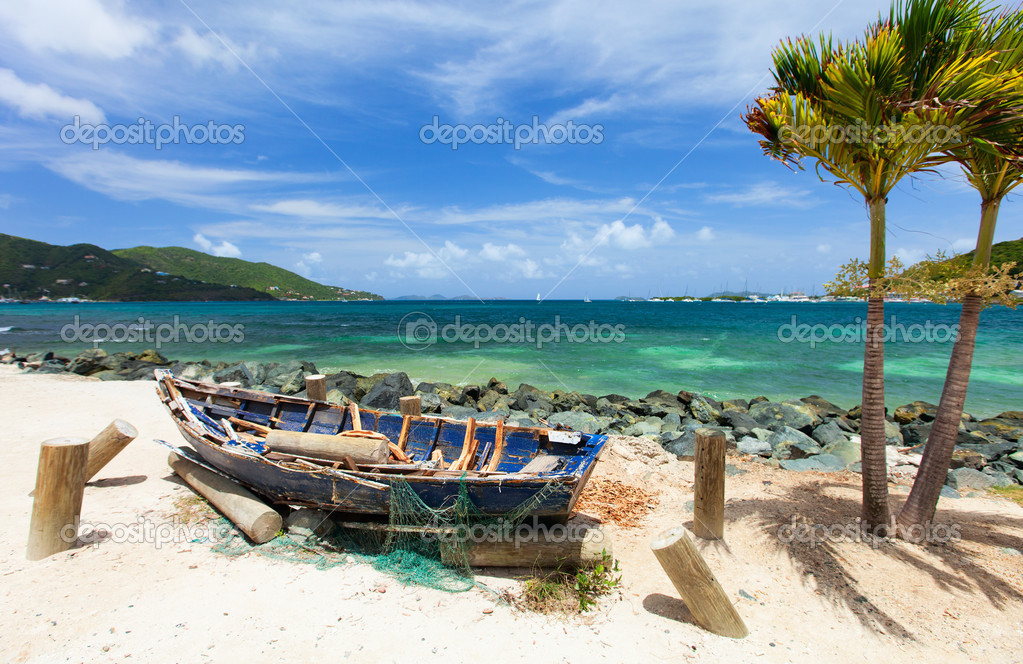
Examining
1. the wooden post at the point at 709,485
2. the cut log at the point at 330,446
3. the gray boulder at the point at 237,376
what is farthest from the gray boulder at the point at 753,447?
the gray boulder at the point at 237,376

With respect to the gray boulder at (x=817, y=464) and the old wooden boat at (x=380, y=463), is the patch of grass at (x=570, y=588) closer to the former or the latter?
the old wooden boat at (x=380, y=463)

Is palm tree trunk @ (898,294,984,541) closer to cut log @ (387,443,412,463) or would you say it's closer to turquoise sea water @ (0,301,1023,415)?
cut log @ (387,443,412,463)

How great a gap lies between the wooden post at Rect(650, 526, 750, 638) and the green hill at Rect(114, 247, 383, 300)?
17334 centimetres

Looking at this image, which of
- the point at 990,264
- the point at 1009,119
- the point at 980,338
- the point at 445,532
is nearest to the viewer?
the point at 1009,119

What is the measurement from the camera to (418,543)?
5723 millimetres

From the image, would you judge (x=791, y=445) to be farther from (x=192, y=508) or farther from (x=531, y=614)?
(x=192, y=508)

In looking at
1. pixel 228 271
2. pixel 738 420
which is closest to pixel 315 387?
pixel 738 420

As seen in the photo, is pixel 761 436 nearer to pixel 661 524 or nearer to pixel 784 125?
pixel 661 524

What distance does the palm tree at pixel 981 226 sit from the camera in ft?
15.0

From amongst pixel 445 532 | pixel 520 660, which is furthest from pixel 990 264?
pixel 445 532

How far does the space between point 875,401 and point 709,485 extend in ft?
7.05

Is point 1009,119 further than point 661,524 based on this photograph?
No

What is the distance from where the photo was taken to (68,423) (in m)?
11.5

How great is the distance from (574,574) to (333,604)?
2.69m
